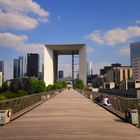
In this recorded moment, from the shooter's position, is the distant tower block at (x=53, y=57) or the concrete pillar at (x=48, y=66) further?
the distant tower block at (x=53, y=57)

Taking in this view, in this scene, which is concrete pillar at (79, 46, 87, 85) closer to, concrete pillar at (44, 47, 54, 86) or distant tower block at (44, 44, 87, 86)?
distant tower block at (44, 44, 87, 86)

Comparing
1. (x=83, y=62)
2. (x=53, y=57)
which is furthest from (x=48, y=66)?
(x=83, y=62)

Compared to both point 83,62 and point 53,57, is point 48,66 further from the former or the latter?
point 83,62

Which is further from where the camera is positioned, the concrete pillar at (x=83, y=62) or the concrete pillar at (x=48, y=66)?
the concrete pillar at (x=83, y=62)

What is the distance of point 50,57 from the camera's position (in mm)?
168000

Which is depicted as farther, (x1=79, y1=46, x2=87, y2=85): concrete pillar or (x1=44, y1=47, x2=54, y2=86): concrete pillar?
(x1=79, y1=46, x2=87, y2=85): concrete pillar

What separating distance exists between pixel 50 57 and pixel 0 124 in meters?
154

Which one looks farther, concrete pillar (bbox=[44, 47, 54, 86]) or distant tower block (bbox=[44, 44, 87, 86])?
distant tower block (bbox=[44, 44, 87, 86])

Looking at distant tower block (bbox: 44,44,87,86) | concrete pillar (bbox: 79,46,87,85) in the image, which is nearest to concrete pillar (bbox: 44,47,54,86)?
distant tower block (bbox: 44,44,87,86)

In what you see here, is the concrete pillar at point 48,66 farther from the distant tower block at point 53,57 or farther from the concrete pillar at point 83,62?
the concrete pillar at point 83,62

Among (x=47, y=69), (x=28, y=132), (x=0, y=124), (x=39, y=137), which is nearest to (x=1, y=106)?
(x=0, y=124)

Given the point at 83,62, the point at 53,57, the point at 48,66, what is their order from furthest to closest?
the point at 53,57 → the point at 83,62 → the point at 48,66

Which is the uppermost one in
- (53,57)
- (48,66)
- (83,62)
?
(53,57)

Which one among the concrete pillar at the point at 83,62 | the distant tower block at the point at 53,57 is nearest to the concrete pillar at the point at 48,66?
the distant tower block at the point at 53,57
